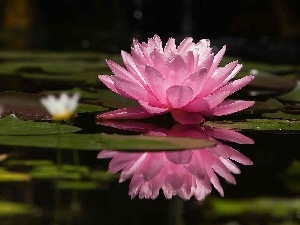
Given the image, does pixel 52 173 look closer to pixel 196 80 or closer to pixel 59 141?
pixel 59 141

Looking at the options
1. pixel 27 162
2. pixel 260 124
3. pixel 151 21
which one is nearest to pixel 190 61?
pixel 260 124

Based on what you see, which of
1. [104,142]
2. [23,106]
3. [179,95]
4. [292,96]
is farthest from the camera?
[292,96]

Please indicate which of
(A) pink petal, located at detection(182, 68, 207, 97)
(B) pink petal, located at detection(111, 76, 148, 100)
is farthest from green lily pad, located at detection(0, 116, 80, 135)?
(A) pink petal, located at detection(182, 68, 207, 97)

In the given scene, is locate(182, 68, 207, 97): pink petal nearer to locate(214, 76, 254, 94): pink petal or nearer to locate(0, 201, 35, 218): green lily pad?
locate(214, 76, 254, 94): pink petal

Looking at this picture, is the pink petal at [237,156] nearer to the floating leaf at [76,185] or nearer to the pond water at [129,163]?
the pond water at [129,163]

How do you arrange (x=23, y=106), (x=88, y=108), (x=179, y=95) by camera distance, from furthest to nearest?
(x=88, y=108) < (x=23, y=106) < (x=179, y=95)

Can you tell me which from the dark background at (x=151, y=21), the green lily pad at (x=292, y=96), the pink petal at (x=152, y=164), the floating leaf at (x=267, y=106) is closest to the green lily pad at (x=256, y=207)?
the pink petal at (x=152, y=164)

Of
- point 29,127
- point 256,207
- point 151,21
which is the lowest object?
point 256,207
